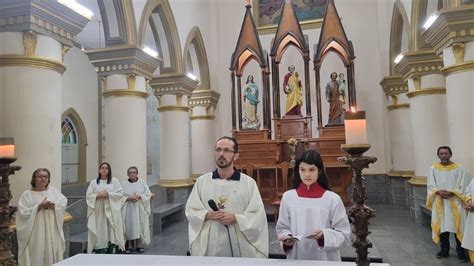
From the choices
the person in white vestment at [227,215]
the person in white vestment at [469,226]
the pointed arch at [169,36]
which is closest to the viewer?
the person in white vestment at [227,215]

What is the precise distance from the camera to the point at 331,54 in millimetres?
11461

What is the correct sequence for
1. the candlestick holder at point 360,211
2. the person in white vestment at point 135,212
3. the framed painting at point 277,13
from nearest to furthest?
the candlestick holder at point 360,211 → the person in white vestment at point 135,212 → the framed painting at point 277,13

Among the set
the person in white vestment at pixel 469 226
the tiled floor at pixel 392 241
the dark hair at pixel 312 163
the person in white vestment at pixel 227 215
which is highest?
the dark hair at pixel 312 163

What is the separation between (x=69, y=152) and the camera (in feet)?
37.4

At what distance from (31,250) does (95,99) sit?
9070 mm

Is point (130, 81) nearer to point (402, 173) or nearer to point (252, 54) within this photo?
point (252, 54)

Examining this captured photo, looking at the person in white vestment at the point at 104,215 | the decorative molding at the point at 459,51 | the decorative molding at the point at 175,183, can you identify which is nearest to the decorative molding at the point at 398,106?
the decorative molding at the point at 459,51

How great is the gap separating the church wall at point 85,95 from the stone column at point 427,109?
9.57 metres

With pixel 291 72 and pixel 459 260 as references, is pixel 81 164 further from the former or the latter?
pixel 459 260

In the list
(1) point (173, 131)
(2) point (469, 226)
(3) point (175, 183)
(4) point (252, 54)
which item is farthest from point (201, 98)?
(2) point (469, 226)

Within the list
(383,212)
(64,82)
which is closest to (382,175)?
(383,212)

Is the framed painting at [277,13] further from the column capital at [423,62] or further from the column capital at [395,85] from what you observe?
the column capital at [423,62]

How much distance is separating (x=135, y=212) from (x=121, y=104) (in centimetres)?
194

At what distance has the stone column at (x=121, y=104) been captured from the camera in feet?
20.9
